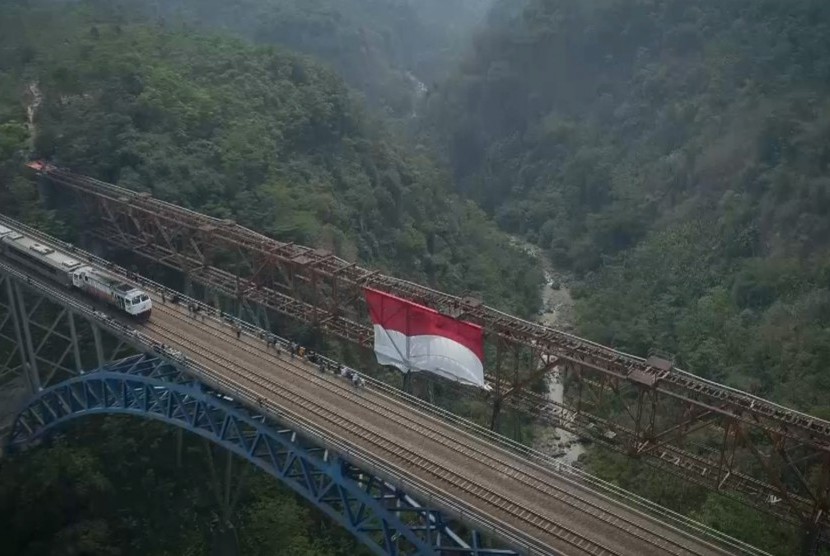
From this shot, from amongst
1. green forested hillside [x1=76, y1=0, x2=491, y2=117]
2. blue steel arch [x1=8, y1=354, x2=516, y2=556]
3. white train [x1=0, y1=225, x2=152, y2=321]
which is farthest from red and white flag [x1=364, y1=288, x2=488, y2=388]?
green forested hillside [x1=76, y1=0, x2=491, y2=117]

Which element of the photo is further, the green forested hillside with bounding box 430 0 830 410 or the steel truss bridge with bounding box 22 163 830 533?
the green forested hillside with bounding box 430 0 830 410

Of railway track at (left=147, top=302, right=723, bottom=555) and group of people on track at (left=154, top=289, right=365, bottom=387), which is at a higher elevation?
group of people on track at (left=154, top=289, right=365, bottom=387)

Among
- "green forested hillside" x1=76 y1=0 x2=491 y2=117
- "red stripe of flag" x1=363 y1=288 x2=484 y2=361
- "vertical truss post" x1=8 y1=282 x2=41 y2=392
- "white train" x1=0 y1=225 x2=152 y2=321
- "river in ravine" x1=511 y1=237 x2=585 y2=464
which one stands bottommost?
"river in ravine" x1=511 y1=237 x2=585 y2=464

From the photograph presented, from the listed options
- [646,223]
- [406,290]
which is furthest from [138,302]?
[646,223]

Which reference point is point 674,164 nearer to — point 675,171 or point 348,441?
point 675,171

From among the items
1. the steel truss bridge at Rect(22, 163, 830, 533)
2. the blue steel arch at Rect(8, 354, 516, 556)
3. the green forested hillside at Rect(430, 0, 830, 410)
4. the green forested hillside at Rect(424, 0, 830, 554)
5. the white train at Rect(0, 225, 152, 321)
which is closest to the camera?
the blue steel arch at Rect(8, 354, 516, 556)

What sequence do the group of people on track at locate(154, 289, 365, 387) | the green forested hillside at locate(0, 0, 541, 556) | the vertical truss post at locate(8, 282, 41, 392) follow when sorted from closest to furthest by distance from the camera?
the group of people on track at locate(154, 289, 365, 387) → the green forested hillside at locate(0, 0, 541, 556) → the vertical truss post at locate(8, 282, 41, 392)

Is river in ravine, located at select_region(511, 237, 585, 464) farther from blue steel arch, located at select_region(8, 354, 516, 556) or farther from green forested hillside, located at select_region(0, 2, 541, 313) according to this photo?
blue steel arch, located at select_region(8, 354, 516, 556)
